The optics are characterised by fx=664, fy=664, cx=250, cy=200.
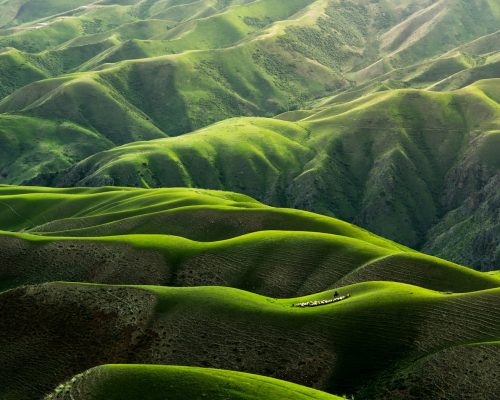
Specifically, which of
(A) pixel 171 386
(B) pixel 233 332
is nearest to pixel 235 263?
(B) pixel 233 332

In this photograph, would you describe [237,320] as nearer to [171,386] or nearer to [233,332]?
[233,332]

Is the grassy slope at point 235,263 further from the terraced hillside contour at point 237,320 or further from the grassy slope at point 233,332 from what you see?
the grassy slope at point 233,332

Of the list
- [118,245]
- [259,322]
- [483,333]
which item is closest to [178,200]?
[118,245]

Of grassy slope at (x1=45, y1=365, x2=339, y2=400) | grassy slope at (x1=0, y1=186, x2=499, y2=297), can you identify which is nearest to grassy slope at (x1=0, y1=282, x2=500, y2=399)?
grassy slope at (x1=45, y1=365, x2=339, y2=400)

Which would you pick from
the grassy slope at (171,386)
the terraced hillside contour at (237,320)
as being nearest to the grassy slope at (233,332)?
the terraced hillside contour at (237,320)

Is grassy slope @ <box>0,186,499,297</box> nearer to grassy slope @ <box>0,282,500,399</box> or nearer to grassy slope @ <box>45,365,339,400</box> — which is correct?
grassy slope @ <box>0,282,500,399</box>

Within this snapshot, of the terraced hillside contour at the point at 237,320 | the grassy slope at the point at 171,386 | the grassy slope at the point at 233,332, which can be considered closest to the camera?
the grassy slope at the point at 171,386
